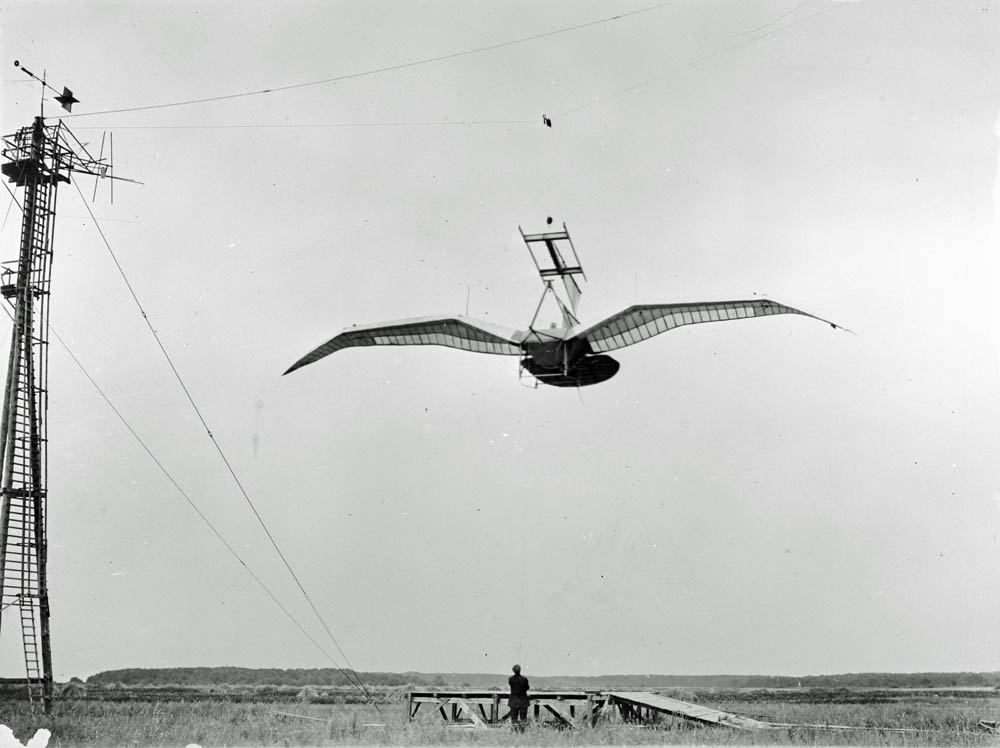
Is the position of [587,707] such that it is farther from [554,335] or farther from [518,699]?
[554,335]

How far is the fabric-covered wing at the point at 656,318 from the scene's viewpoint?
62.1ft

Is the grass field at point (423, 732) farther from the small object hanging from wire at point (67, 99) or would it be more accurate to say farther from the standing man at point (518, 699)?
the small object hanging from wire at point (67, 99)

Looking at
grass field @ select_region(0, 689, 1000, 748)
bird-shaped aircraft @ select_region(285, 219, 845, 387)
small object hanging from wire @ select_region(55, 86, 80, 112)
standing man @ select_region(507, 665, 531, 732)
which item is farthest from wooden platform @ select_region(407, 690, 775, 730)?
small object hanging from wire @ select_region(55, 86, 80, 112)

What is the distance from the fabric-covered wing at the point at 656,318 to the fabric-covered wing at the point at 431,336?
1813 millimetres

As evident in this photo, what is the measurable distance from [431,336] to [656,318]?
18.3 feet

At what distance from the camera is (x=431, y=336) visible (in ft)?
74.3

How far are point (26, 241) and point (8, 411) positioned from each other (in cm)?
377

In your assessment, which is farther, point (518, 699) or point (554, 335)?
point (554, 335)

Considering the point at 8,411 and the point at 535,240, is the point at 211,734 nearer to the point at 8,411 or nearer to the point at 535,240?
the point at 8,411

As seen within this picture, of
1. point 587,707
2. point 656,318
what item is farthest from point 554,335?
point 587,707

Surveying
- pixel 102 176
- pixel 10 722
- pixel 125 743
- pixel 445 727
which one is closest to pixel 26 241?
pixel 102 176

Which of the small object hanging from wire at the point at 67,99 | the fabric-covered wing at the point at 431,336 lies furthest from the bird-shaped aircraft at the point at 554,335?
the small object hanging from wire at the point at 67,99

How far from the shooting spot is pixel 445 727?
1588 cm

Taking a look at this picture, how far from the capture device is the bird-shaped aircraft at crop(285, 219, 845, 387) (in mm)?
20156
